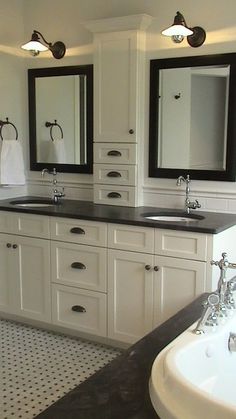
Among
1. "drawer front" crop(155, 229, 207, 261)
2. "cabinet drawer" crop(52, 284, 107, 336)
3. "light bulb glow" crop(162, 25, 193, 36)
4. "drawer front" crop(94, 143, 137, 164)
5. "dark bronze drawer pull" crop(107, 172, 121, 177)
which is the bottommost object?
"cabinet drawer" crop(52, 284, 107, 336)

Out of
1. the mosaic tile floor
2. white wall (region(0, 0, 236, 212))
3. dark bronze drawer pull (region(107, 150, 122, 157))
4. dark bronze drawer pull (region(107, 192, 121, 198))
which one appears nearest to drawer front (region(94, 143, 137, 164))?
dark bronze drawer pull (region(107, 150, 122, 157))

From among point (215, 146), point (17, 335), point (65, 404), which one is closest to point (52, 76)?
point (215, 146)

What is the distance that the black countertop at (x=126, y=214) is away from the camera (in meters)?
2.88

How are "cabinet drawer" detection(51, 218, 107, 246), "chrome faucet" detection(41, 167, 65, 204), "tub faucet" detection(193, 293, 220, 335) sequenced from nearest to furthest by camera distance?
"tub faucet" detection(193, 293, 220, 335) < "cabinet drawer" detection(51, 218, 107, 246) < "chrome faucet" detection(41, 167, 65, 204)

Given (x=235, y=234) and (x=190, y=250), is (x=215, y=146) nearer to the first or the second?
(x=235, y=234)

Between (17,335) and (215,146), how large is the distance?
1.87 m

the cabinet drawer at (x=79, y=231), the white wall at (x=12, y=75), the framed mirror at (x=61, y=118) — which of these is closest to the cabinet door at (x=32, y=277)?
the cabinet drawer at (x=79, y=231)

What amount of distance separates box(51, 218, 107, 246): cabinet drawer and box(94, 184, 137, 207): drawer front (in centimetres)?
49

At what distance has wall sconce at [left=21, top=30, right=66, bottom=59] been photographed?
11.9ft

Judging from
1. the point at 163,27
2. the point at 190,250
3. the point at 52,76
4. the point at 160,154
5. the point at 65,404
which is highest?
the point at 163,27

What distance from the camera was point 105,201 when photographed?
3.71 meters

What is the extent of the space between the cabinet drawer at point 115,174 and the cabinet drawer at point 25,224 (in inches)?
22.2

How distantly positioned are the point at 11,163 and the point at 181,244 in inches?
65.6

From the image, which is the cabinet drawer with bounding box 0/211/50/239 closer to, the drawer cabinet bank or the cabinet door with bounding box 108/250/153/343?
the drawer cabinet bank
